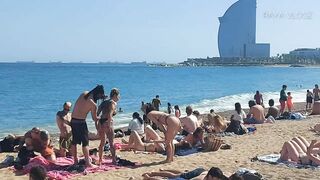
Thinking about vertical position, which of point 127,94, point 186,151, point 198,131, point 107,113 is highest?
point 107,113

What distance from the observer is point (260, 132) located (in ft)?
42.5

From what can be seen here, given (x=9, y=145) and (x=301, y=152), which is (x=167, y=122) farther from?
(x=9, y=145)

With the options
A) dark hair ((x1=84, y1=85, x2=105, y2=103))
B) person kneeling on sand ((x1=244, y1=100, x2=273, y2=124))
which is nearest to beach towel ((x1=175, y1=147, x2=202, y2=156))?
dark hair ((x1=84, y1=85, x2=105, y2=103))

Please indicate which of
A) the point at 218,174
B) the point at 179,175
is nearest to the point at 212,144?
the point at 179,175

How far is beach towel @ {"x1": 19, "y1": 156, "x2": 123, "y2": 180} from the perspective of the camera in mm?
7660

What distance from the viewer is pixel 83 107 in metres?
7.83

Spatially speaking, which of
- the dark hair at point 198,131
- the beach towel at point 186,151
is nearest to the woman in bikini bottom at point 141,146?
the beach towel at point 186,151

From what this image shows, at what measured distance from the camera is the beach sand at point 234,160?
7.87 m

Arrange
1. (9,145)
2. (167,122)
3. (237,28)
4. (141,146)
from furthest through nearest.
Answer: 1. (237,28)
2. (9,145)
3. (141,146)
4. (167,122)

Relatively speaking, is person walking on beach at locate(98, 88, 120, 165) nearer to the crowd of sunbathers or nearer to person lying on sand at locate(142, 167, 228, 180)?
the crowd of sunbathers

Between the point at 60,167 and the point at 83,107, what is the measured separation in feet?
3.63

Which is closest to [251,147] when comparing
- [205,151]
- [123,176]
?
[205,151]

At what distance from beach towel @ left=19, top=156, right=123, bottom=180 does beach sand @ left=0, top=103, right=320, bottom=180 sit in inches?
6.7

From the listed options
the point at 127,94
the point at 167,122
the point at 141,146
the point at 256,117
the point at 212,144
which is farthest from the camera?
the point at 127,94
